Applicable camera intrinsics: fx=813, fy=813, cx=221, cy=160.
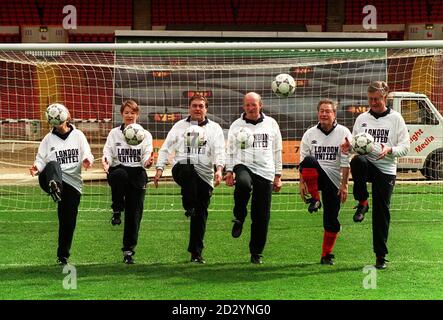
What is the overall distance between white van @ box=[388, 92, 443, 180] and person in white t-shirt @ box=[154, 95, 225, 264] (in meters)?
8.97

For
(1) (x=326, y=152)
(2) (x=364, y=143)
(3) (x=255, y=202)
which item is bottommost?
(3) (x=255, y=202)

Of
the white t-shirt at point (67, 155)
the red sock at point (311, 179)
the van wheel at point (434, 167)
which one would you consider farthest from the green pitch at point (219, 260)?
the van wheel at point (434, 167)

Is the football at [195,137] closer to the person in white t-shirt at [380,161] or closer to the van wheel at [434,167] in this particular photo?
the person in white t-shirt at [380,161]

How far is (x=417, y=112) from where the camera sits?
53.6 ft

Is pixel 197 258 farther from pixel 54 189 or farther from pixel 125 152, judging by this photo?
pixel 54 189

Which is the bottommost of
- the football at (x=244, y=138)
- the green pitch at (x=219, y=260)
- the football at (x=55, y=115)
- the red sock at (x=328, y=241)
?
the green pitch at (x=219, y=260)

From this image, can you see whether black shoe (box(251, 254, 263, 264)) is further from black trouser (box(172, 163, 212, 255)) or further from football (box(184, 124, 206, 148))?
football (box(184, 124, 206, 148))

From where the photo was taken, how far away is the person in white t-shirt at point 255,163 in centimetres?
795

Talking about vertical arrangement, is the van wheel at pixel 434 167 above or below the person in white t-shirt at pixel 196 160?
below

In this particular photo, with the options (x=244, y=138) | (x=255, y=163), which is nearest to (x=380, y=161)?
(x=255, y=163)

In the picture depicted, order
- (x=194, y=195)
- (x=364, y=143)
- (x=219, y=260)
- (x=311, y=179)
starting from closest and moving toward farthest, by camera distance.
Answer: (x=364, y=143)
(x=194, y=195)
(x=311, y=179)
(x=219, y=260)

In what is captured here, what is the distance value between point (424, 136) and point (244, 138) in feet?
30.9

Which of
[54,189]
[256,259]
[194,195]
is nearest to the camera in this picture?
[54,189]

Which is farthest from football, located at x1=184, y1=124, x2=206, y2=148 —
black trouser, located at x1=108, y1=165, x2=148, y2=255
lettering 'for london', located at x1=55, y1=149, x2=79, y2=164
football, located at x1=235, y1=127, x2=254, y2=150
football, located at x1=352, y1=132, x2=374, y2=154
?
football, located at x1=352, y1=132, x2=374, y2=154
